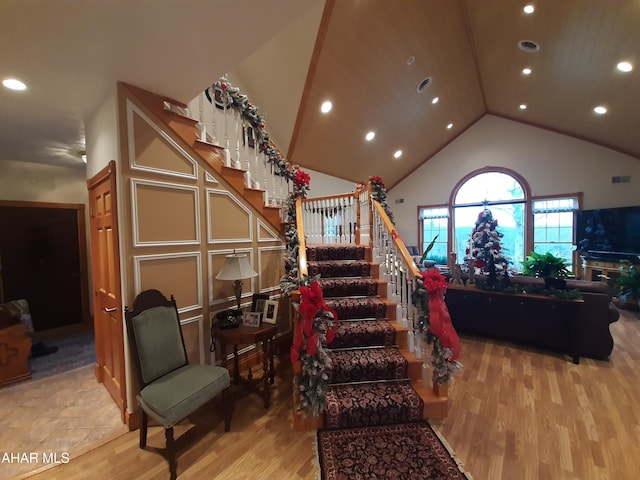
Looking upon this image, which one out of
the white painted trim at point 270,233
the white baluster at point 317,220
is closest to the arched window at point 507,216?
the white baluster at point 317,220

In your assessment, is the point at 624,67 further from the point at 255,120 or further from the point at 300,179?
the point at 255,120

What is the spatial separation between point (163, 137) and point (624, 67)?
5879 millimetres

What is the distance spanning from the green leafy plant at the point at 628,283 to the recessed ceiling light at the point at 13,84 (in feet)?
26.7

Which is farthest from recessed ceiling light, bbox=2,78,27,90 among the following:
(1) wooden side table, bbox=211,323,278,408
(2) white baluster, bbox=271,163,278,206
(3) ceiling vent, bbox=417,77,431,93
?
(3) ceiling vent, bbox=417,77,431,93

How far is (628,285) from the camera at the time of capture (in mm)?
4676

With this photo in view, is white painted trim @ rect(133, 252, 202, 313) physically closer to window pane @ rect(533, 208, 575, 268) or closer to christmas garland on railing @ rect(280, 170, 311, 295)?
christmas garland on railing @ rect(280, 170, 311, 295)

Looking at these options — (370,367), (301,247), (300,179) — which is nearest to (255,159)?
(300,179)

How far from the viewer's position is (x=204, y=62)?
1.94 meters

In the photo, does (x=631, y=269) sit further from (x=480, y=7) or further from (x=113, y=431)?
(x=113, y=431)

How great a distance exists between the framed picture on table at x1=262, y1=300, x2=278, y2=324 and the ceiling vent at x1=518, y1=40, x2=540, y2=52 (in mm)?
5238

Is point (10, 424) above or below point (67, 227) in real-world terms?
below

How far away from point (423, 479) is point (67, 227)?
5.44 meters

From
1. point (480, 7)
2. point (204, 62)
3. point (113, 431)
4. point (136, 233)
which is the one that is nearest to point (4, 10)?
point (204, 62)

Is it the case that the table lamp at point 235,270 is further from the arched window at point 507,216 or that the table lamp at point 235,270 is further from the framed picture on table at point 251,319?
the arched window at point 507,216
